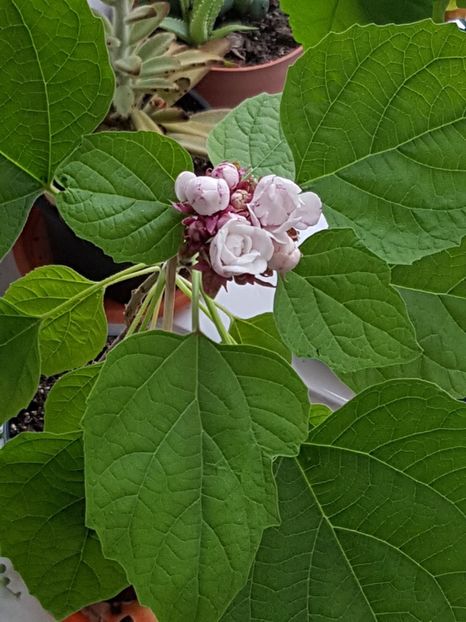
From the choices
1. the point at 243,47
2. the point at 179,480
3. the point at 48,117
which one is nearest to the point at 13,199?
the point at 48,117

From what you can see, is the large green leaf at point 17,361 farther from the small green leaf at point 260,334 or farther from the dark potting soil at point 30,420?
the dark potting soil at point 30,420

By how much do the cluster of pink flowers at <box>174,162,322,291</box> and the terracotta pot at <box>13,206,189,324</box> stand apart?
512mm

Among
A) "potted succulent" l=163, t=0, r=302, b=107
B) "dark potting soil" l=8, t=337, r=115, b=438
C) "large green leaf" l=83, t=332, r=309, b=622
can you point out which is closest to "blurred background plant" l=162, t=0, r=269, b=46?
"potted succulent" l=163, t=0, r=302, b=107

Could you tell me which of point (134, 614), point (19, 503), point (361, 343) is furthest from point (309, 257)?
point (134, 614)

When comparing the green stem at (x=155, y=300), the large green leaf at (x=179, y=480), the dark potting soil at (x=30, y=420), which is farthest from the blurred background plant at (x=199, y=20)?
the large green leaf at (x=179, y=480)

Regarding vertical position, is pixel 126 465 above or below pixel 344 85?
below

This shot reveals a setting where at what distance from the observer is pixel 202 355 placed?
0.39 metres

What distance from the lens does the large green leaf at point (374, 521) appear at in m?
0.41

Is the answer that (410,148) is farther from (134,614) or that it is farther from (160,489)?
(134,614)

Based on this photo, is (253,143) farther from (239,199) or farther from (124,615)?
(124,615)

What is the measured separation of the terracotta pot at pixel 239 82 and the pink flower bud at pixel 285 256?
2.28 feet

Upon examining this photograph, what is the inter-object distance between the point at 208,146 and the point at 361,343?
6.3 inches

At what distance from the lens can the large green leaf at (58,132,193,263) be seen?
0.35 m

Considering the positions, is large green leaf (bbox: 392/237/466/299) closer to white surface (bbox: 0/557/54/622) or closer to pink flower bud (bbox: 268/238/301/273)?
pink flower bud (bbox: 268/238/301/273)
